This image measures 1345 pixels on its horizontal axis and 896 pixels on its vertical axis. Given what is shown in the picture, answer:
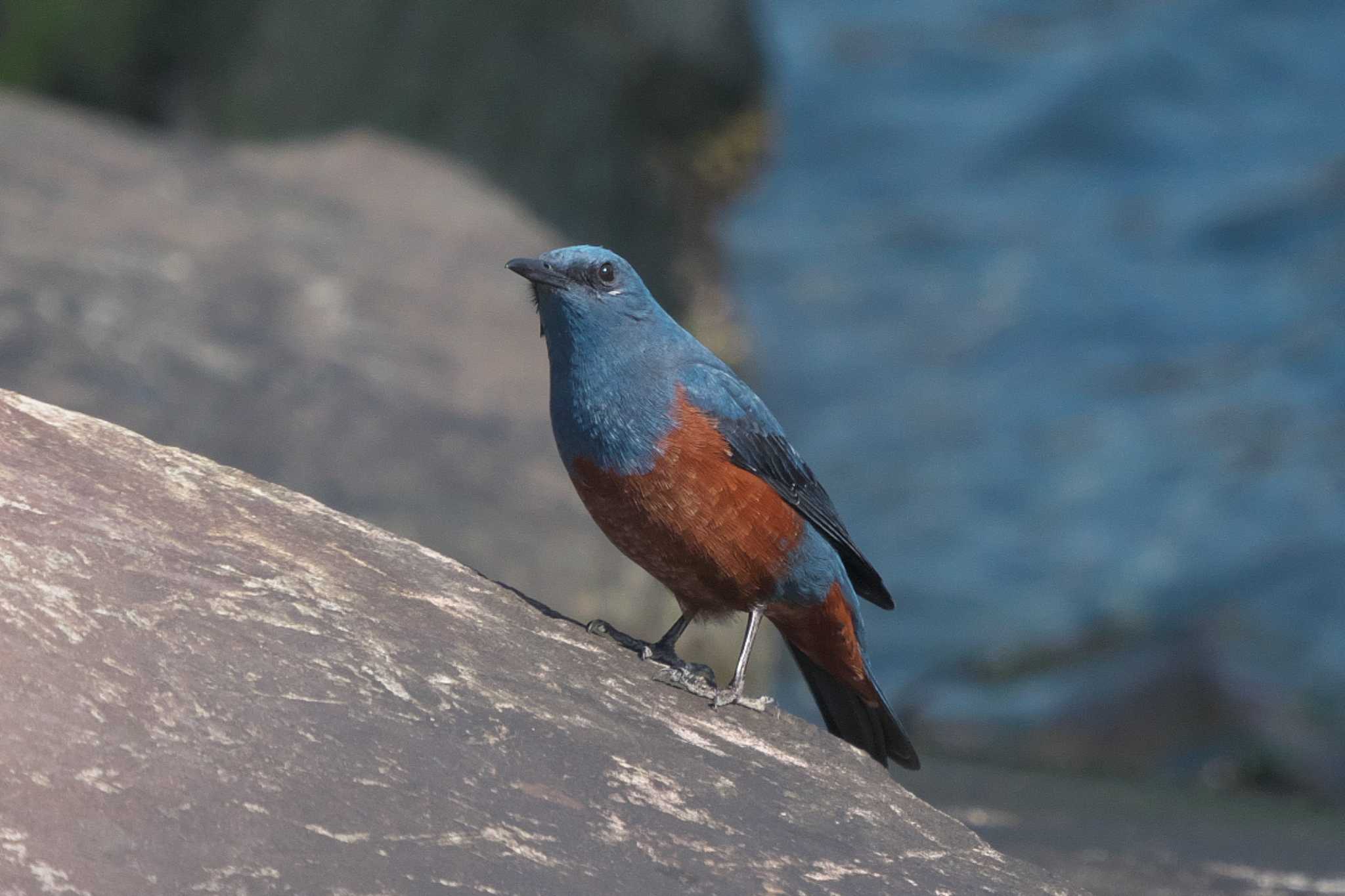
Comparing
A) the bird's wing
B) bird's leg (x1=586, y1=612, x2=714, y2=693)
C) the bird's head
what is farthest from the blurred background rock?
the bird's head

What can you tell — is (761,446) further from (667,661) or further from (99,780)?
(99,780)

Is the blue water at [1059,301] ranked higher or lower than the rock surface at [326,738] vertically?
higher

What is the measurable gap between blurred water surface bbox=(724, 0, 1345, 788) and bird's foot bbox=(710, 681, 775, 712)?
5.79m

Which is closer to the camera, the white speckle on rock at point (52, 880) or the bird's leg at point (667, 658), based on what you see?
the white speckle on rock at point (52, 880)

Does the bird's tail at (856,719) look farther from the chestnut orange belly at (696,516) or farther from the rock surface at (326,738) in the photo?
the rock surface at (326,738)

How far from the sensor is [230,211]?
1026 centimetres

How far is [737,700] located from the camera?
4.93 meters

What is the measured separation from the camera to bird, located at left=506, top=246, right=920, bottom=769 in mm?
5051

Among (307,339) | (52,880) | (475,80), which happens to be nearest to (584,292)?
(52,880)

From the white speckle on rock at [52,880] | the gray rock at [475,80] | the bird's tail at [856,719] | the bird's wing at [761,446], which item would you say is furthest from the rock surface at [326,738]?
the gray rock at [475,80]

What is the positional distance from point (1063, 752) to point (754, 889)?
6.88m

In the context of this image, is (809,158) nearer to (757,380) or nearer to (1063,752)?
(757,380)

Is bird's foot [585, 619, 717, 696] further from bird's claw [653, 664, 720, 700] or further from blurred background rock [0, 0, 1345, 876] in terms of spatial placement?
blurred background rock [0, 0, 1345, 876]

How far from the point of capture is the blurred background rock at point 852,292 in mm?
8812
